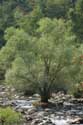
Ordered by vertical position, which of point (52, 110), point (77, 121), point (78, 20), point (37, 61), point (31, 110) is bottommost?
point (52, 110)

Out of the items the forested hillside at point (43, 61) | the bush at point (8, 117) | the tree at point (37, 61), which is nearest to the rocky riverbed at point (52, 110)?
the forested hillside at point (43, 61)

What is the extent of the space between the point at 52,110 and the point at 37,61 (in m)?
7.87

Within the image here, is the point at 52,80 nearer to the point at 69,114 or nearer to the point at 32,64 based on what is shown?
the point at 32,64

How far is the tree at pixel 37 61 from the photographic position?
49656mm

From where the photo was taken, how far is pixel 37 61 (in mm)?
50406

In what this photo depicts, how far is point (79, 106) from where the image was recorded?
48750 millimetres

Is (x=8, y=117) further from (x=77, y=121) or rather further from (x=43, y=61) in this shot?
(x=43, y=61)

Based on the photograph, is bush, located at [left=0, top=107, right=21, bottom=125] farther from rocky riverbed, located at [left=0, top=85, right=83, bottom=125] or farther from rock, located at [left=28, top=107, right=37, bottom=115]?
Result: rock, located at [left=28, top=107, right=37, bottom=115]

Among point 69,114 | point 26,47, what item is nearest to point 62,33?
point 26,47

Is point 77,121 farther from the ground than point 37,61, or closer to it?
closer to it

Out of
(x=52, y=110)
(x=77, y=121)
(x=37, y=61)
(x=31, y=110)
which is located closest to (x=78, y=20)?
(x=37, y=61)

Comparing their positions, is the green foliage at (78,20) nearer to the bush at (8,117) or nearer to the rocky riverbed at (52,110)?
the rocky riverbed at (52,110)

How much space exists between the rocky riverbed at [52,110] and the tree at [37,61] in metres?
2.34

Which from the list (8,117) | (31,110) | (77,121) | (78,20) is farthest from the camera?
(78,20)
